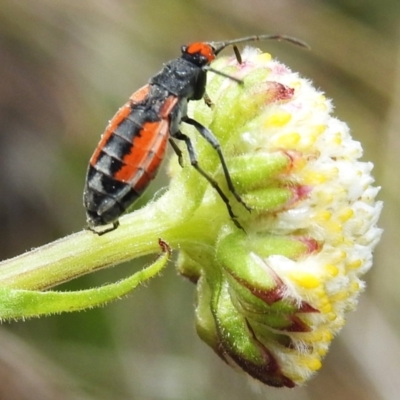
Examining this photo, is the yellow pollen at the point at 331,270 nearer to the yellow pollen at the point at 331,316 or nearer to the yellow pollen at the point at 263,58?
the yellow pollen at the point at 331,316

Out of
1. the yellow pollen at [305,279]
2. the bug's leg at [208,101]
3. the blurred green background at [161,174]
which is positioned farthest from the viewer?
the blurred green background at [161,174]

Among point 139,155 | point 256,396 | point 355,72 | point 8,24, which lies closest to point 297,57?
point 355,72

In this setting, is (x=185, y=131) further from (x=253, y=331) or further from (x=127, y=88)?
(x=127, y=88)

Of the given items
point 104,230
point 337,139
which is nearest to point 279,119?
point 337,139

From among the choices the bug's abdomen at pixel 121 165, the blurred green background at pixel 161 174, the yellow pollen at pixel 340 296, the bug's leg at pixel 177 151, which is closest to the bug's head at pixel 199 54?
the bug's leg at pixel 177 151

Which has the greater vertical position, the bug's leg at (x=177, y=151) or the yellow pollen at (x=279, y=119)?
the yellow pollen at (x=279, y=119)

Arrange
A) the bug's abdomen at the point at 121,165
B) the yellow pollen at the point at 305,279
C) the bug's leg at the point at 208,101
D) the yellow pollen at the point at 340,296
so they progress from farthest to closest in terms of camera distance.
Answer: the bug's leg at the point at 208,101 → the yellow pollen at the point at 340,296 → the yellow pollen at the point at 305,279 → the bug's abdomen at the point at 121,165

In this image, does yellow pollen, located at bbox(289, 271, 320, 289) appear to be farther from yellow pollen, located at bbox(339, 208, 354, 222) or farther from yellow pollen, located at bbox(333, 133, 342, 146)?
yellow pollen, located at bbox(333, 133, 342, 146)

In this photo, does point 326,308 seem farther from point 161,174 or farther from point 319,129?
point 161,174
